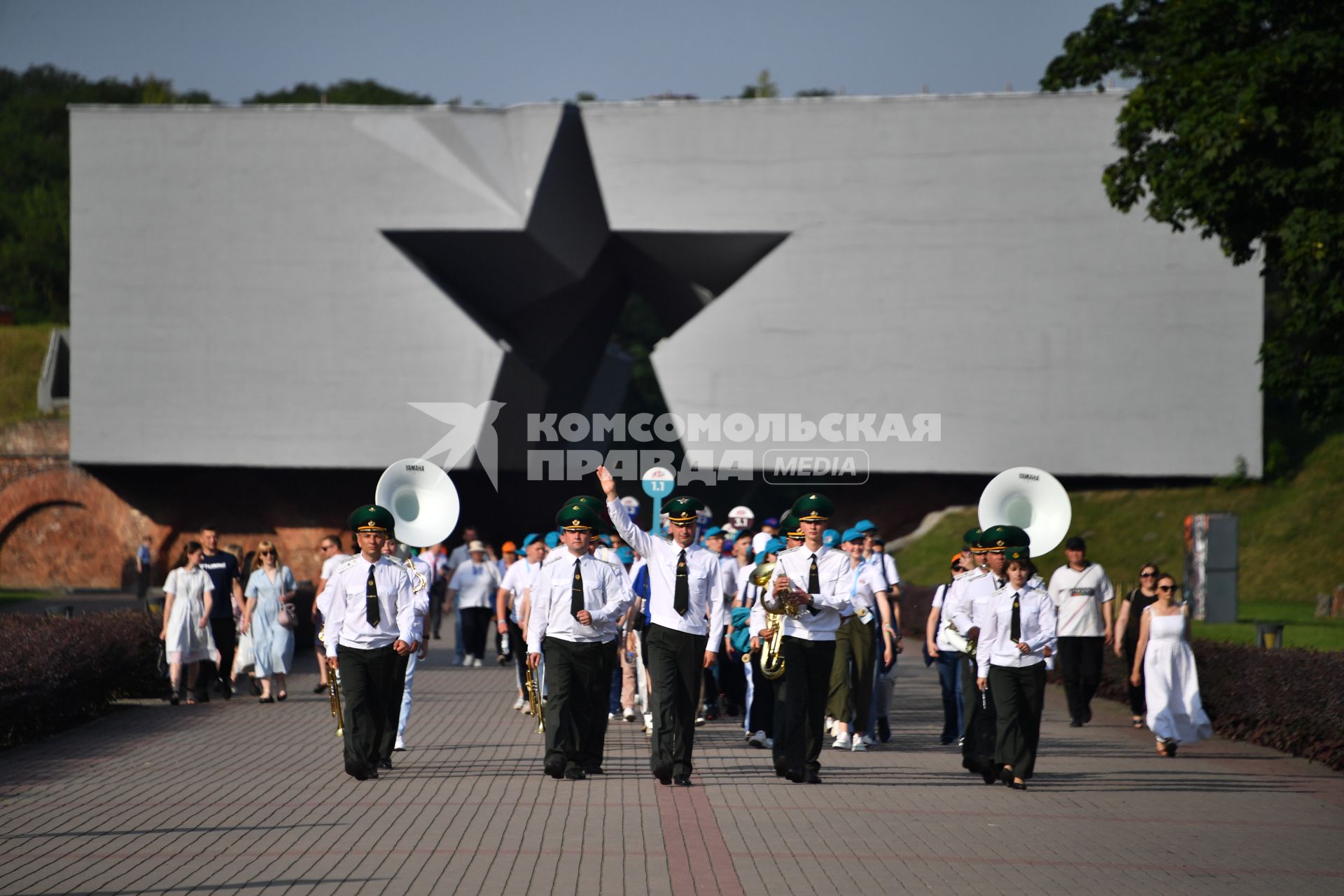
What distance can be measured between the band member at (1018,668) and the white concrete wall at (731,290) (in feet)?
88.1

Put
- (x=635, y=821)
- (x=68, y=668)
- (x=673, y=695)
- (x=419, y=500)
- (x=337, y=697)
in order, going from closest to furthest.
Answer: (x=635, y=821)
(x=673, y=695)
(x=337, y=697)
(x=68, y=668)
(x=419, y=500)

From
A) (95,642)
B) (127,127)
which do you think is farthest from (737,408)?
(95,642)

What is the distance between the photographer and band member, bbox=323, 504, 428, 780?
9.77 meters

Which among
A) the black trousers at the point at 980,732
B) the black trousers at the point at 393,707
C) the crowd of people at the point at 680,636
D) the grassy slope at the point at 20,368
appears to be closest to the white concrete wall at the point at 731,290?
the grassy slope at the point at 20,368

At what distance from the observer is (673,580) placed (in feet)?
32.3

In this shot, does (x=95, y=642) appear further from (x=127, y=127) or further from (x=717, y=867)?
(x=127, y=127)

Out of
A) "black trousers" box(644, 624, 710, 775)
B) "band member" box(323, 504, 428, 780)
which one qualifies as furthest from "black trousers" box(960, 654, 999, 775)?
"band member" box(323, 504, 428, 780)

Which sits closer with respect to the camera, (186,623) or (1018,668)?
(1018,668)

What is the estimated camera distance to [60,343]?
43.1 m

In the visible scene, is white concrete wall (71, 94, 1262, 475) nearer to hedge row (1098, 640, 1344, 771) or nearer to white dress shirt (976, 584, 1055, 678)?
hedge row (1098, 640, 1344, 771)

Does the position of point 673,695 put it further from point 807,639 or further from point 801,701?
point 807,639

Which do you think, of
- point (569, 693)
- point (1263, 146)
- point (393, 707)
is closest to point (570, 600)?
point (569, 693)

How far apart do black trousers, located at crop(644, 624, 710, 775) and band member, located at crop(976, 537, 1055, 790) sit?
6.69 ft

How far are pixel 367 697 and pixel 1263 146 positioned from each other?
13.9 meters
